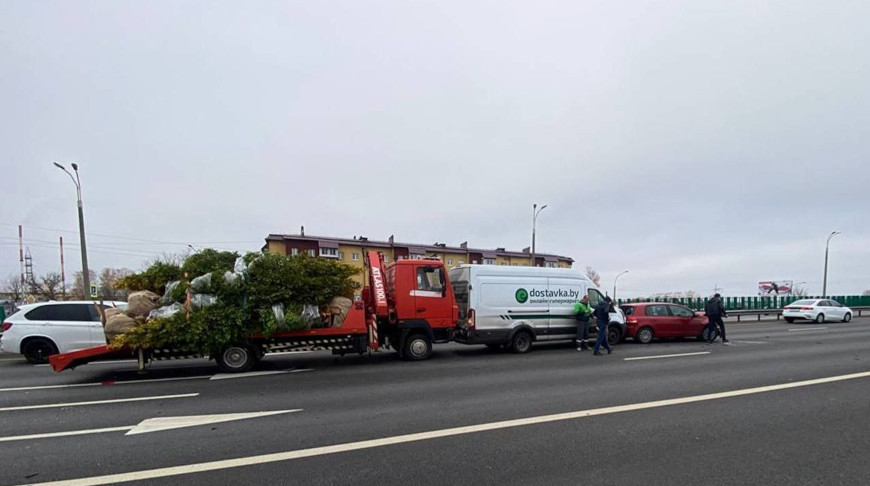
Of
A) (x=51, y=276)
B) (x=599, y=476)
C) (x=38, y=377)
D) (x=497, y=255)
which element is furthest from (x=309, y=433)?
(x=51, y=276)

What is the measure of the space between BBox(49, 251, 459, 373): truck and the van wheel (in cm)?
191

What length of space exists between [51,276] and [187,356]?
80.9m

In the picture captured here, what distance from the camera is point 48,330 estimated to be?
37.0ft

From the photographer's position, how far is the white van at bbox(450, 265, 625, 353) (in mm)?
12164

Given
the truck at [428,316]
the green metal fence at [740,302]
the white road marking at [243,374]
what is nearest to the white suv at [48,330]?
the truck at [428,316]

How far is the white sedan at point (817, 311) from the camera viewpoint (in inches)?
1037

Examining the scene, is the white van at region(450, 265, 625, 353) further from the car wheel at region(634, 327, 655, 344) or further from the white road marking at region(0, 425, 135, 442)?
the white road marking at region(0, 425, 135, 442)

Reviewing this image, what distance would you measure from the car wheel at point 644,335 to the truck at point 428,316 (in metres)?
2.52

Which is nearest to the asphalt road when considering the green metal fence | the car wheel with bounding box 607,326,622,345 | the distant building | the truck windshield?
the truck windshield

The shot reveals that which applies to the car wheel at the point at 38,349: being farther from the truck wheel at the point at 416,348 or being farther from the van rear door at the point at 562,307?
the van rear door at the point at 562,307

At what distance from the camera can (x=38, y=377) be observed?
9.48 meters

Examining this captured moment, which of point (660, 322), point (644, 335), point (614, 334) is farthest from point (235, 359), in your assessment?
point (660, 322)

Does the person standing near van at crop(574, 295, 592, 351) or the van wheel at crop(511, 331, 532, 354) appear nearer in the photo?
the van wheel at crop(511, 331, 532, 354)

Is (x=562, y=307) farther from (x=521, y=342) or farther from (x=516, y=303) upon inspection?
(x=521, y=342)
